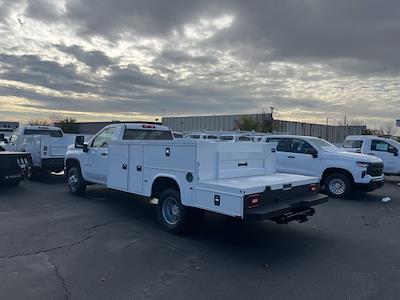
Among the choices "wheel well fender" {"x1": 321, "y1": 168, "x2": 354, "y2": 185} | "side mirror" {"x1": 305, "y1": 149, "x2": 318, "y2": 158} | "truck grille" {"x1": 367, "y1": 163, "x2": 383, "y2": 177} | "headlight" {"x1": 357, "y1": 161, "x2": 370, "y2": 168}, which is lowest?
"wheel well fender" {"x1": 321, "y1": 168, "x2": 354, "y2": 185}

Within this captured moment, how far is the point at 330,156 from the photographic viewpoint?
11953 mm

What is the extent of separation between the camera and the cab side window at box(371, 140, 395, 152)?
1683 centimetres

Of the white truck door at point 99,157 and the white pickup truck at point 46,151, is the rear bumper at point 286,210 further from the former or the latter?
the white pickup truck at point 46,151

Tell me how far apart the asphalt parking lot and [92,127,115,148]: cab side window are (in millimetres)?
1626

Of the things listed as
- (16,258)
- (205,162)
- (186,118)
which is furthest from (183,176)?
(186,118)

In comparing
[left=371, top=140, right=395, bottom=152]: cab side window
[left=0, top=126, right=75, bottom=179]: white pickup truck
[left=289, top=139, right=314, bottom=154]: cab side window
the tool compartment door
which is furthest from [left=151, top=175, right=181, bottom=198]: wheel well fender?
[left=371, top=140, right=395, bottom=152]: cab side window

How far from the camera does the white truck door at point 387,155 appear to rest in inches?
655

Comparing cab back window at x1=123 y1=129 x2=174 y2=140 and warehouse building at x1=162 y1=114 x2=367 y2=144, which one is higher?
warehouse building at x1=162 y1=114 x2=367 y2=144

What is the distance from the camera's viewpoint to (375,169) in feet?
37.7

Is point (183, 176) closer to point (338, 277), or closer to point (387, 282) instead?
point (338, 277)

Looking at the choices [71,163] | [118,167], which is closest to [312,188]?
[118,167]

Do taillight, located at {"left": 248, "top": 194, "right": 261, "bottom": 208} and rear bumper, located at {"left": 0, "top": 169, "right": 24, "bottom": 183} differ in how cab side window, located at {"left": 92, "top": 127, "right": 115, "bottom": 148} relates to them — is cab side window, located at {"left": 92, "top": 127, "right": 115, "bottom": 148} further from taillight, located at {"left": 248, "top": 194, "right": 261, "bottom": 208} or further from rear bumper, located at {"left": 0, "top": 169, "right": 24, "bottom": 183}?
taillight, located at {"left": 248, "top": 194, "right": 261, "bottom": 208}

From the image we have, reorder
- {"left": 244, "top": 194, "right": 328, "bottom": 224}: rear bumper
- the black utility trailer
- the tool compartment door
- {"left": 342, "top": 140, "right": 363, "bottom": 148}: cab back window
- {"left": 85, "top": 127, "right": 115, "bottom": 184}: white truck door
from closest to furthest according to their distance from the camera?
{"left": 244, "top": 194, "right": 328, "bottom": 224}: rear bumper < the tool compartment door < {"left": 85, "top": 127, "right": 115, "bottom": 184}: white truck door < the black utility trailer < {"left": 342, "top": 140, "right": 363, "bottom": 148}: cab back window

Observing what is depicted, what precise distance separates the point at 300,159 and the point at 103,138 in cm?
641
